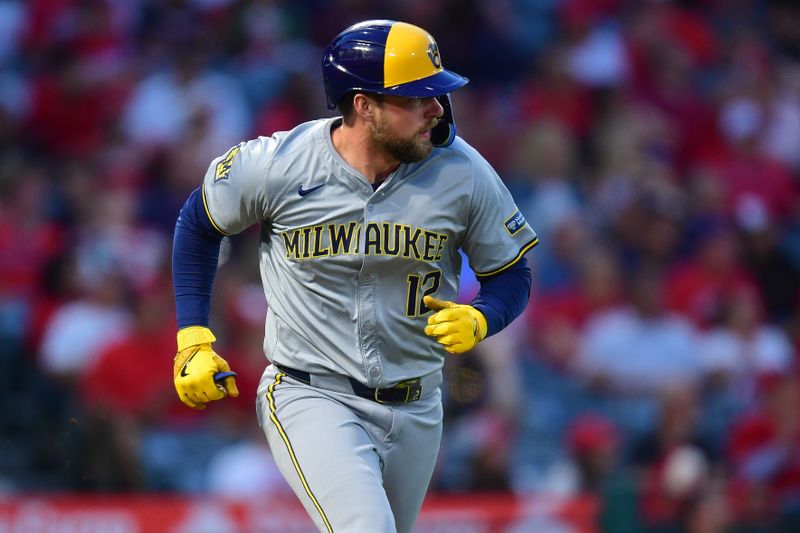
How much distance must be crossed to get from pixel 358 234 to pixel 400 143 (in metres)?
0.30

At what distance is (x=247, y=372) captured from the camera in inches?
284

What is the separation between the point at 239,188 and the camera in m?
4.00

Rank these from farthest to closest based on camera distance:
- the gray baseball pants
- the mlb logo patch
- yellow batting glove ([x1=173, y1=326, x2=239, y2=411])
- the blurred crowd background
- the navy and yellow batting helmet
A: the blurred crowd background → the mlb logo patch → yellow batting glove ([x1=173, y1=326, x2=239, y2=411]) → the navy and yellow batting helmet → the gray baseball pants

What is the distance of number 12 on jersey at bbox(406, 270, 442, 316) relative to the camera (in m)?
4.03

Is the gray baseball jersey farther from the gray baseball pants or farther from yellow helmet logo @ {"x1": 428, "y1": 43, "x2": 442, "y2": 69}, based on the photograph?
yellow helmet logo @ {"x1": 428, "y1": 43, "x2": 442, "y2": 69}

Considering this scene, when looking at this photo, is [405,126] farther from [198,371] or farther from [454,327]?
[198,371]

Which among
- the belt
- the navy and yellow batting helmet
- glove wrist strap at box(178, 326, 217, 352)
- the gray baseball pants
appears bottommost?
the gray baseball pants

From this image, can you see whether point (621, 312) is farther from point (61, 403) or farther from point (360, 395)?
point (360, 395)

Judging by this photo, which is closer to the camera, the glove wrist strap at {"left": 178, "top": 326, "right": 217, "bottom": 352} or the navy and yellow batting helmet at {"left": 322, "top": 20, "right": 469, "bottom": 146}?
the navy and yellow batting helmet at {"left": 322, "top": 20, "right": 469, "bottom": 146}

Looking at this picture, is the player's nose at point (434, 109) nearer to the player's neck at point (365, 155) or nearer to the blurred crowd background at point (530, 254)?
the player's neck at point (365, 155)

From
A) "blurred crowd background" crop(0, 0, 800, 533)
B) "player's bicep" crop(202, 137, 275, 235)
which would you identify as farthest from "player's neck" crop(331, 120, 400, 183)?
"blurred crowd background" crop(0, 0, 800, 533)

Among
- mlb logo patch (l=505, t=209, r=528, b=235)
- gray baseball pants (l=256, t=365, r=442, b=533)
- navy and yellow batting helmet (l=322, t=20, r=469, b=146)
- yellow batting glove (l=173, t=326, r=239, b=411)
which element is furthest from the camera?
mlb logo patch (l=505, t=209, r=528, b=235)

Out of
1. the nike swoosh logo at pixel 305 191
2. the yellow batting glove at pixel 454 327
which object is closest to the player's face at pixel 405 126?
the nike swoosh logo at pixel 305 191

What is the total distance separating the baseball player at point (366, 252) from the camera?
3.91m
